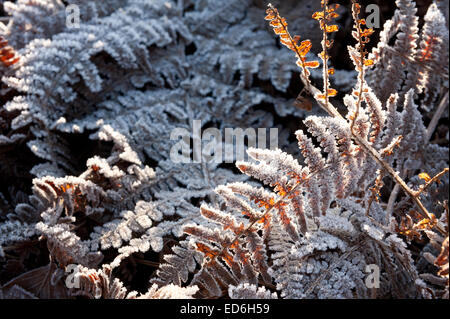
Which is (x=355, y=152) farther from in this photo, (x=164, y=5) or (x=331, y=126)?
(x=164, y=5)

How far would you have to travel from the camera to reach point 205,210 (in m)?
0.72

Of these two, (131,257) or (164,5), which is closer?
(131,257)

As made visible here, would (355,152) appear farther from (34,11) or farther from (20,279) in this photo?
(34,11)

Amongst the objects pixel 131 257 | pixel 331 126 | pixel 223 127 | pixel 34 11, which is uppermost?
pixel 34 11

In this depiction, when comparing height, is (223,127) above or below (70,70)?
below

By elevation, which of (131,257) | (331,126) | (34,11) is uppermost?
(34,11)

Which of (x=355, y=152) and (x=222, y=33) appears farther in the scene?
(x=222, y=33)

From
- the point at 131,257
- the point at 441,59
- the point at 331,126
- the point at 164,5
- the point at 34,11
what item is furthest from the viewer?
the point at 164,5

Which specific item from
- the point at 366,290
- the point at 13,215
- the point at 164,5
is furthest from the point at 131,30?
the point at 366,290

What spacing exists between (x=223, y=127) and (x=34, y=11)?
0.59 metres

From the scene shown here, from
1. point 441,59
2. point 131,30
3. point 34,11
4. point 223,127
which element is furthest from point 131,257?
point 441,59

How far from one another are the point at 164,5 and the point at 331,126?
0.80 meters

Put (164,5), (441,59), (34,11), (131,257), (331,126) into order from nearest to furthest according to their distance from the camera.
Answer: (331,126), (131,257), (441,59), (34,11), (164,5)

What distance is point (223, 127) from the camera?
1.15 metres
